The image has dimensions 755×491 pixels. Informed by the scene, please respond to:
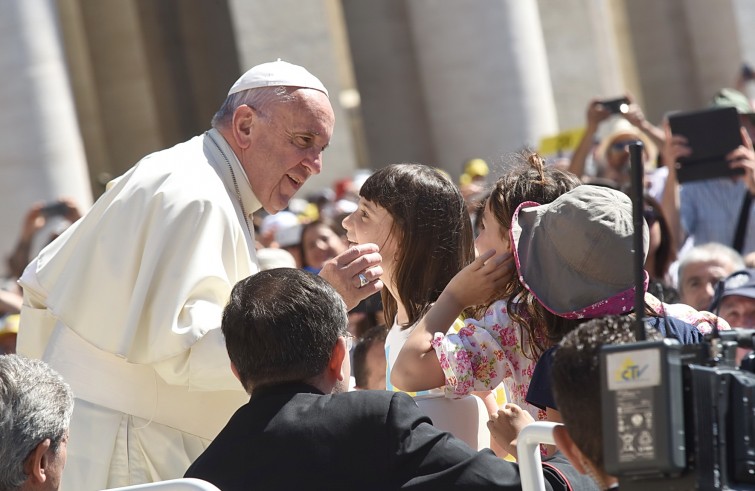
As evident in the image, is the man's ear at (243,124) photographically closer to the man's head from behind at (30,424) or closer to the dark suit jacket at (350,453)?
the man's head from behind at (30,424)

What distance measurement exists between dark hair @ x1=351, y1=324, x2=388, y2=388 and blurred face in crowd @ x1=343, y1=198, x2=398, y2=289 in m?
1.12

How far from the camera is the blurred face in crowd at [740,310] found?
5.72m

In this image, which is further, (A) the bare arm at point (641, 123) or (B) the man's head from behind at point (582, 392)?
(A) the bare arm at point (641, 123)

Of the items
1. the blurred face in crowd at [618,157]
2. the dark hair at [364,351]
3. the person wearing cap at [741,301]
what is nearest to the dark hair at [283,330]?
the dark hair at [364,351]

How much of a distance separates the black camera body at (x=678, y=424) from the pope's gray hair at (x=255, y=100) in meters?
2.24

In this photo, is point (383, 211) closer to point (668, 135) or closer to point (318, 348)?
point (318, 348)

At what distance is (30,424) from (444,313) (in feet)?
3.77

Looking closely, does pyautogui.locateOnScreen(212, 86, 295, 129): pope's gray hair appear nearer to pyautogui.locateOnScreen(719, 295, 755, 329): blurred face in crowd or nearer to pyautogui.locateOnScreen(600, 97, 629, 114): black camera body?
pyautogui.locateOnScreen(719, 295, 755, 329): blurred face in crowd

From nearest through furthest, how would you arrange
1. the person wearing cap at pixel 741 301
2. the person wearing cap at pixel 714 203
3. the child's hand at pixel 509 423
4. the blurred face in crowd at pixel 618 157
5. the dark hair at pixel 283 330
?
1. the dark hair at pixel 283 330
2. the child's hand at pixel 509 423
3. the person wearing cap at pixel 741 301
4. the person wearing cap at pixel 714 203
5. the blurred face in crowd at pixel 618 157

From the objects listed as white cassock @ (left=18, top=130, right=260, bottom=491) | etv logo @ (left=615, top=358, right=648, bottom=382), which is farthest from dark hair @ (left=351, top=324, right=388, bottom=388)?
etv logo @ (left=615, top=358, right=648, bottom=382)

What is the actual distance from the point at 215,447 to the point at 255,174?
1403 millimetres

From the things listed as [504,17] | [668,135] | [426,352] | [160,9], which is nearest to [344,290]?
[426,352]

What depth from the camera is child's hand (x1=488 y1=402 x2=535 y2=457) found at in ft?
10.6

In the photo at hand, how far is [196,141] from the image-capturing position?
430 cm
